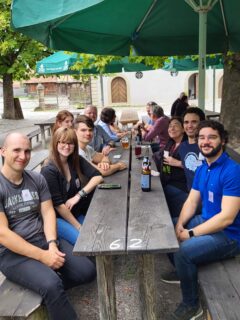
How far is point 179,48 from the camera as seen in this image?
5.95m

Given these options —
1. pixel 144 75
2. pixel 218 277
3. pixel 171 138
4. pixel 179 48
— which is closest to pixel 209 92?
pixel 144 75

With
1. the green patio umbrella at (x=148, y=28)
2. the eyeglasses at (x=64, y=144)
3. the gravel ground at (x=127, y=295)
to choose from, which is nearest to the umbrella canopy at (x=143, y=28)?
the green patio umbrella at (x=148, y=28)

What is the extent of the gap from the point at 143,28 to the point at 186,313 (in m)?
4.24

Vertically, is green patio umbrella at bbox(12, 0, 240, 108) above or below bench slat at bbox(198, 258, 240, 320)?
above

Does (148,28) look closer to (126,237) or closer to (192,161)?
(192,161)

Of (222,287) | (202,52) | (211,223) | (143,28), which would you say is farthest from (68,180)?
(143,28)

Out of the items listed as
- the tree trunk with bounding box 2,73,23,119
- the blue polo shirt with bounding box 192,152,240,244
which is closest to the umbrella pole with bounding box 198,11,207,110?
the blue polo shirt with bounding box 192,152,240,244

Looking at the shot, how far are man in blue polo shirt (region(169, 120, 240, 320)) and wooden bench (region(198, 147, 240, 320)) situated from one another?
0.08 metres

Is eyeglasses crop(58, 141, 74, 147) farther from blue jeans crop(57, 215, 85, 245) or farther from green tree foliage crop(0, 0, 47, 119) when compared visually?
green tree foliage crop(0, 0, 47, 119)

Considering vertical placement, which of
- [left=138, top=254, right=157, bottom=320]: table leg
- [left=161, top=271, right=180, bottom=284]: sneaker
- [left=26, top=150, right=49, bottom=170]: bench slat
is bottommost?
[left=161, top=271, right=180, bottom=284]: sneaker

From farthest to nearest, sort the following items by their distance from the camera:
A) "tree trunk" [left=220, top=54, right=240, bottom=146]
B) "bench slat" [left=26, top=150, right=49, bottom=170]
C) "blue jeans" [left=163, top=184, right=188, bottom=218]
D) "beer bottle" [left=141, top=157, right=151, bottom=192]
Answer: "tree trunk" [left=220, top=54, right=240, bottom=146] → "bench slat" [left=26, top=150, right=49, bottom=170] → "blue jeans" [left=163, top=184, right=188, bottom=218] → "beer bottle" [left=141, top=157, right=151, bottom=192]

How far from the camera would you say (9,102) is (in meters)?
18.7

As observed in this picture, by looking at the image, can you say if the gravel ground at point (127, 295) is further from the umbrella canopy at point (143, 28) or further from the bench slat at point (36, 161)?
the umbrella canopy at point (143, 28)

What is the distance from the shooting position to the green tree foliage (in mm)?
14594
